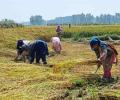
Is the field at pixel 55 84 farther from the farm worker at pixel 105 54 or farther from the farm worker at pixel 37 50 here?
the farm worker at pixel 37 50

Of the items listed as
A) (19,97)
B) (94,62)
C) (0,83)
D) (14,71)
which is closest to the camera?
(19,97)

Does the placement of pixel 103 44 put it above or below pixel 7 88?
above

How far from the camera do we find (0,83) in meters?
9.65

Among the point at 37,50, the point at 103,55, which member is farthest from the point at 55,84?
the point at 37,50

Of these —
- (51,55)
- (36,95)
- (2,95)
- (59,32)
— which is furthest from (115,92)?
(59,32)

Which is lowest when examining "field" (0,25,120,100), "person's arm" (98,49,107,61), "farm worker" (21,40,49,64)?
"field" (0,25,120,100)

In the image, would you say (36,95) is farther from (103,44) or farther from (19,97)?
(103,44)

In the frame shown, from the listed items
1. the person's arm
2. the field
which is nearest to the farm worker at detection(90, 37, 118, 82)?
the person's arm

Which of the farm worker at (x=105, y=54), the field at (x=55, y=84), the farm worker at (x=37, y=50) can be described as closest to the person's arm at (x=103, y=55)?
the farm worker at (x=105, y=54)

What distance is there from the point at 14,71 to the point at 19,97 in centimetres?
343

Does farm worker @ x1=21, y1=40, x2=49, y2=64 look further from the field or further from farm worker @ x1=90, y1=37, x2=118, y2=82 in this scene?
farm worker @ x1=90, y1=37, x2=118, y2=82

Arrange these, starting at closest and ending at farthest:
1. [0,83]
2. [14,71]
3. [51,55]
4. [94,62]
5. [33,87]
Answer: [33,87] → [0,83] → [94,62] → [14,71] → [51,55]

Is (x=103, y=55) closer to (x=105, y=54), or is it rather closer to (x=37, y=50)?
(x=105, y=54)

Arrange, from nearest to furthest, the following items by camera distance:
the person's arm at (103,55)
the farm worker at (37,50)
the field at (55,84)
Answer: the field at (55,84) → the person's arm at (103,55) → the farm worker at (37,50)
